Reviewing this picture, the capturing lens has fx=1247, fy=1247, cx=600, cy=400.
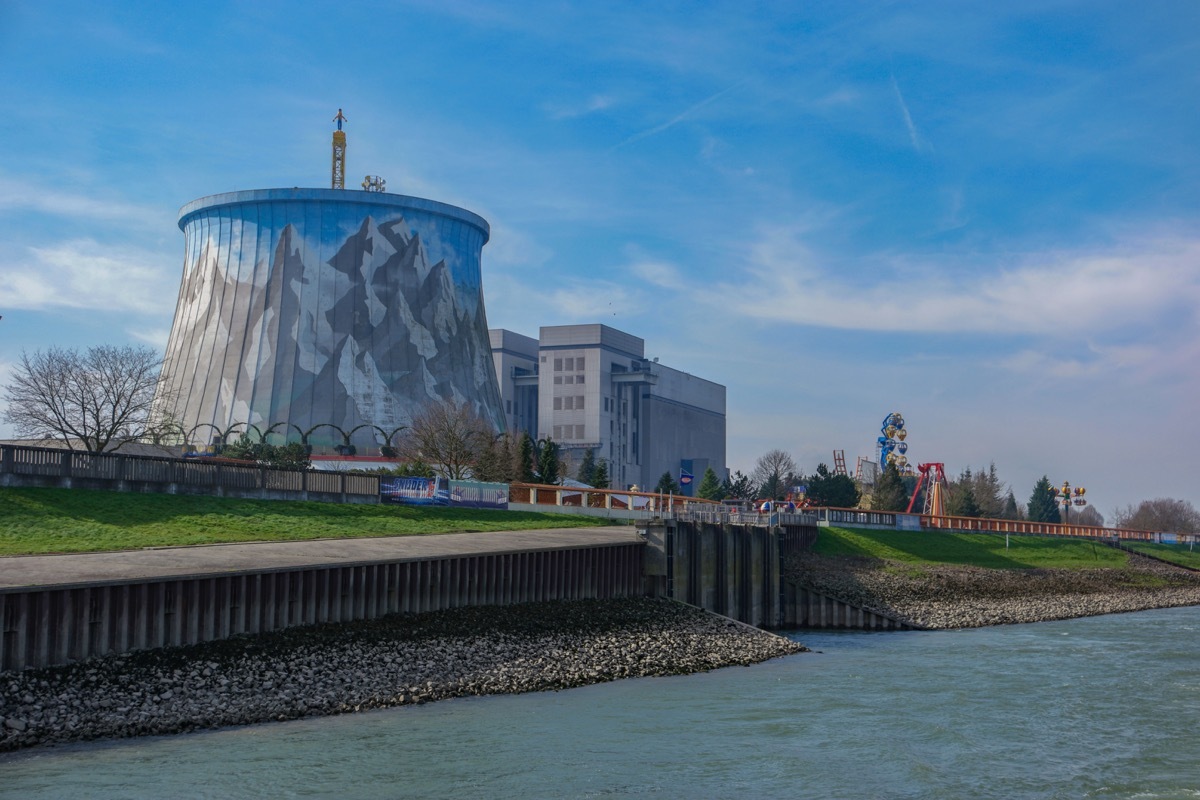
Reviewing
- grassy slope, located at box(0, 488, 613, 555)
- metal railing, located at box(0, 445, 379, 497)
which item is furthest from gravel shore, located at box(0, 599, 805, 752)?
metal railing, located at box(0, 445, 379, 497)

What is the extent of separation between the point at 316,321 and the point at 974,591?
177 ft

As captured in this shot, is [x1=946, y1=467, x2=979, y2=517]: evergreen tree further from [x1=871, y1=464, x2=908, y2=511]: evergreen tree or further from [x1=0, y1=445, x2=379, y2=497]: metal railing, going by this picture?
[x1=0, y1=445, x2=379, y2=497]: metal railing

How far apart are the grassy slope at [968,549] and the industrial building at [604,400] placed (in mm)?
69421

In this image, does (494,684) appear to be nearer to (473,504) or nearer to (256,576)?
(256,576)

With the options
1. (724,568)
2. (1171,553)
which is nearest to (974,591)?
(724,568)

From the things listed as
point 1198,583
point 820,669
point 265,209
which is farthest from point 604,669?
point 265,209

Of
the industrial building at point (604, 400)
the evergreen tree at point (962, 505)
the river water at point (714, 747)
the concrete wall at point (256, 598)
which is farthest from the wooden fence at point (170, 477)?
the industrial building at point (604, 400)

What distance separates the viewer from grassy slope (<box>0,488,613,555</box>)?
3395 centimetres

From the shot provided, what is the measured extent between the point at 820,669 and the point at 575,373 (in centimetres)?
12363

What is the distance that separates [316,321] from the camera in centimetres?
9288

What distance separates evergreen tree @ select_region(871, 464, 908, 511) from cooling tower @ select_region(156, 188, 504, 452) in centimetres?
4023

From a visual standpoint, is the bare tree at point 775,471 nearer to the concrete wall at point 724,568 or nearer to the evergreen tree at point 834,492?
the evergreen tree at point 834,492

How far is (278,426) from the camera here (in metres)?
91.5

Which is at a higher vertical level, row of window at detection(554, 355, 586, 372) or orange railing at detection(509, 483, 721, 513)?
row of window at detection(554, 355, 586, 372)
